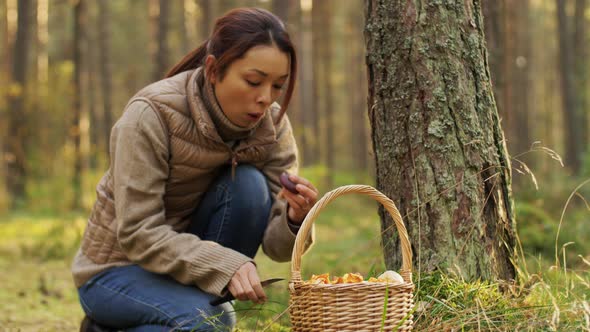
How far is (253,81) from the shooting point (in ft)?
8.48

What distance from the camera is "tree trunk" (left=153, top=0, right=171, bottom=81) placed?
423 inches

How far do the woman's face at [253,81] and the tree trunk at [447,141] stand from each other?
0.46 meters

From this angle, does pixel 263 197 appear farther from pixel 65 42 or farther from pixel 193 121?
pixel 65 42

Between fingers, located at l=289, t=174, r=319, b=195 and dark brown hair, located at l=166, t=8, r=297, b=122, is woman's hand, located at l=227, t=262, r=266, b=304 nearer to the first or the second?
fingers, located at l=289, t=174, r=319, b=195

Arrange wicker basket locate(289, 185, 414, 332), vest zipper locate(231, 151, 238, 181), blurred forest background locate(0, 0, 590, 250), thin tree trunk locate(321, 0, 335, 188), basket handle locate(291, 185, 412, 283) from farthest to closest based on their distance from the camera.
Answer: thin tree trunk locate(321, 0, 335, 188), blurred forest background locate(0, 0, 590, 250), vest zipper locate(231, 151, 238, 181), basket handle locate(291, 185, 412, 283), wicker basket locate(289, 185, 414, 332)

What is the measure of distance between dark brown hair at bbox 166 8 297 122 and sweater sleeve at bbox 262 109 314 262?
0.38 meters

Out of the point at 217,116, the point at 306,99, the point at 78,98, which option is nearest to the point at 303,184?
the point at 217,116

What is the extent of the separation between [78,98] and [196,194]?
9.19 m

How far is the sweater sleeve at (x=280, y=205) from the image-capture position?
2.80 metres

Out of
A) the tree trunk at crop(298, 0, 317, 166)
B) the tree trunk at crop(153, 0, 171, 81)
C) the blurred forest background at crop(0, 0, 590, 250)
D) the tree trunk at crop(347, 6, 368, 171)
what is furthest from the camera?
the tree trunk at crop(347, 6, 368, 171)

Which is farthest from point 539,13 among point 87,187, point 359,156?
point 87,187

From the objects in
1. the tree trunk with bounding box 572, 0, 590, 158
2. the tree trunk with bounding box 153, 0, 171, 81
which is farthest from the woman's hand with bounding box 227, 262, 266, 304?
the tree trunk with bounding box 572, 0, 590, 158

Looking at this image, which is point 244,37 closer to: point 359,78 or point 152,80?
point 152,80

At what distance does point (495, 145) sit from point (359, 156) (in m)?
19.4
